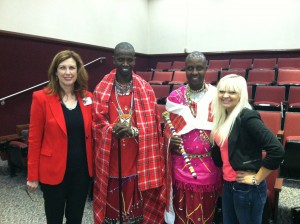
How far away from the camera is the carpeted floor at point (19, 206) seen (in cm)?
235

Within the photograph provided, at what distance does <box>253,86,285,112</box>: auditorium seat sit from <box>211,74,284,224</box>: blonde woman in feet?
8.59

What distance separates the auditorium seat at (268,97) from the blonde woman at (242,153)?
2617mm

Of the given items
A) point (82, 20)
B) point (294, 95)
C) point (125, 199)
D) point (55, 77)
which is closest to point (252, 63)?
point (294, 95)

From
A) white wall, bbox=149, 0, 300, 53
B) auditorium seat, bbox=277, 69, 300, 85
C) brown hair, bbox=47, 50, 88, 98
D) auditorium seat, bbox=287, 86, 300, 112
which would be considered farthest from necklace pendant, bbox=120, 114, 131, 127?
white wall, bbox=149, 0, 300, 53

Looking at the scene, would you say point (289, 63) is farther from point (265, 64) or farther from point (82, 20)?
point (82, 20)

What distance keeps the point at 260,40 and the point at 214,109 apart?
581 cm

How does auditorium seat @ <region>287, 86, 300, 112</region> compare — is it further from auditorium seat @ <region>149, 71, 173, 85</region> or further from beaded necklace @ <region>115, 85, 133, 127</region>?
beaded necklace @ <region>115, 85, 133, 127</region>

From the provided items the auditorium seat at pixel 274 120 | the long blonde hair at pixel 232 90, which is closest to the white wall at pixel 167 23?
the auditorium seat at pixel 274 120

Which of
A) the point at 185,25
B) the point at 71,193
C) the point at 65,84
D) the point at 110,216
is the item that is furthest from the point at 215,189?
the point at 185,25

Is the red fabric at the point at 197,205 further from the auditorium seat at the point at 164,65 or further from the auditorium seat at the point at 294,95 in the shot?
the auditorium seat at the point at 164,65

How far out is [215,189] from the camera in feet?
5.23

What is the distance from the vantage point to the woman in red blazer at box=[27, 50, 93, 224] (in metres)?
1.47

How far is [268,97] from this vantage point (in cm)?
414

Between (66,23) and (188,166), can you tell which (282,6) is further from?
(188,166)
